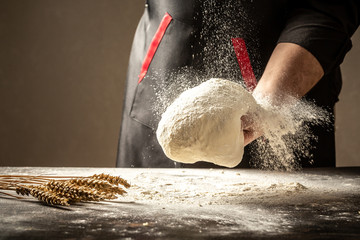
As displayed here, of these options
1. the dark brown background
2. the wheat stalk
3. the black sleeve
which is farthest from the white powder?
the dark brown background

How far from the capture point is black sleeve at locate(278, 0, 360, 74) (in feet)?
4.01

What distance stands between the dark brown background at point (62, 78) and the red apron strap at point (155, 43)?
158 cm

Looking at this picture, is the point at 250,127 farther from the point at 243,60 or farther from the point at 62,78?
the point at 62,78

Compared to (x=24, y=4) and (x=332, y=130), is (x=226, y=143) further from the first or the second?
(x=24, y=4)

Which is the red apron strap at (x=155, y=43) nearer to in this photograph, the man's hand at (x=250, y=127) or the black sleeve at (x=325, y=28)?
the black sleeve at (x=325, y=28)

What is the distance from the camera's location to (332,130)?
148 centimetres

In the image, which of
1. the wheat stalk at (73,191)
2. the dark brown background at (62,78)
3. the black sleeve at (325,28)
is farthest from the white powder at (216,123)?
the dark brown background at (62,78)

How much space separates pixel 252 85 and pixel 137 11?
2.00 metres

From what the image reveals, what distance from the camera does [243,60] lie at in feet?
4.46

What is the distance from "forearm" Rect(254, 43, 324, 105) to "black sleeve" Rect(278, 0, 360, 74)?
0.08ft

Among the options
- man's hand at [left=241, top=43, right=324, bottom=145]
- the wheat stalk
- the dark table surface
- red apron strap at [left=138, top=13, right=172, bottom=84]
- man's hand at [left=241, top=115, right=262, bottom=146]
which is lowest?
the dark table surface

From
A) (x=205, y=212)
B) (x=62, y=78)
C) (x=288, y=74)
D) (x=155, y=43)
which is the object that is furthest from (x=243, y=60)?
(x=62, y=78)

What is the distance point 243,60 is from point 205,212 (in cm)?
69

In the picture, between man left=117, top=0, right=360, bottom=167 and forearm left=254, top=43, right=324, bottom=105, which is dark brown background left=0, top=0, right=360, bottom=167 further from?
forearm left=254, top=43, right=324, bottom=105
